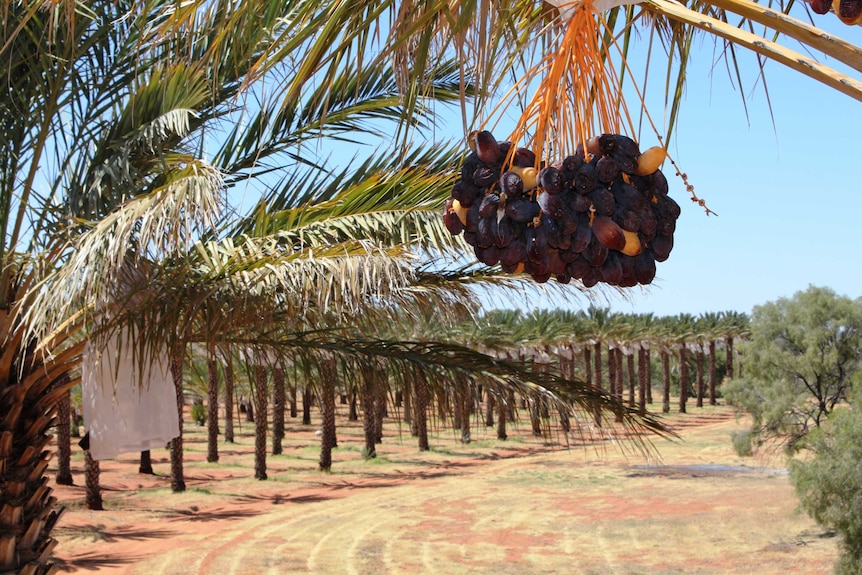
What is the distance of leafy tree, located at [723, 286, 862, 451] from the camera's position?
22047 mm

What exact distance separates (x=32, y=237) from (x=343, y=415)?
136ft

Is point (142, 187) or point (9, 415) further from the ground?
point (142, 187)

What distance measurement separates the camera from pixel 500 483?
25.3m

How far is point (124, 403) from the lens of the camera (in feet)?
20.0

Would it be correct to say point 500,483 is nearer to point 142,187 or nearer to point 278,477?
point 278,477

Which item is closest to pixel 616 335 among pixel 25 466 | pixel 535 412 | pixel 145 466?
pixel 145 466

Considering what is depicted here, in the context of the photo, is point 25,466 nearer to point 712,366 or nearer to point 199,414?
point 199,414

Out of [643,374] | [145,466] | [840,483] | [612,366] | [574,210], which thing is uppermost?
[574,210]

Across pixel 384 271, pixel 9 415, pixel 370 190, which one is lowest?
pixel 9 415

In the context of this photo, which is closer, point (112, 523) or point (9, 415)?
point (9, 415)

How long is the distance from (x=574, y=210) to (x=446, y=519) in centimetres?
1888

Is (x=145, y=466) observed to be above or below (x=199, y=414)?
below

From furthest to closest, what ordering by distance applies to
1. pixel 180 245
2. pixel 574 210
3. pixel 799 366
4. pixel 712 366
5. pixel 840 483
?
pixel 712 366 < pixel 799 366 < pixel 840 483 < pixel 180 245 < pixel 574 210

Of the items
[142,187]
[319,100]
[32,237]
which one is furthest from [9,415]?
[319,100]
